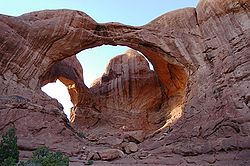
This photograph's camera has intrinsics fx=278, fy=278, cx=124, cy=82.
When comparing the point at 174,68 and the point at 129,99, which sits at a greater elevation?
the point at 174,68

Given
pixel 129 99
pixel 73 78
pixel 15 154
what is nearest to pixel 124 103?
pixel 129 99

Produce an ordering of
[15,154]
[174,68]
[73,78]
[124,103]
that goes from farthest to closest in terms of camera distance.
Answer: [124,103] < [73,78] < [174,68] < [15,154]

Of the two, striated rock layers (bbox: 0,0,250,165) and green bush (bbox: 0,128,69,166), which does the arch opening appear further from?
green bush (bbox: 0,128,69,166)

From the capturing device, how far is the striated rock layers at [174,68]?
622 inches

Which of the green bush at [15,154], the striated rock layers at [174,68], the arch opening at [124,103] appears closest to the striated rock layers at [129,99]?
the arch opening at [124,103]

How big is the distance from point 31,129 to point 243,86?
13.0 meters

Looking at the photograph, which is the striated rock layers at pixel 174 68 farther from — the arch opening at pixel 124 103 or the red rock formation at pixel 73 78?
the red rock formation at pixel 73 78

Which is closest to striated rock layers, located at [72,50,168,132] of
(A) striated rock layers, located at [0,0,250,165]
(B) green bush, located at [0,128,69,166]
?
(A) striated rock layers, located at [0,0,250,165]

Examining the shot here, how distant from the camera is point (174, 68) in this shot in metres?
25.4

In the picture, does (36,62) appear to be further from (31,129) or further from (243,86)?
(243,86)

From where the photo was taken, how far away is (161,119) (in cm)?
2836

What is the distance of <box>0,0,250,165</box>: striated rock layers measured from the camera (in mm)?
15789

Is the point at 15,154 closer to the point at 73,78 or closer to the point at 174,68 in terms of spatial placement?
the point at 174,68

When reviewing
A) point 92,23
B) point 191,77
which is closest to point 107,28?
point 92,23
